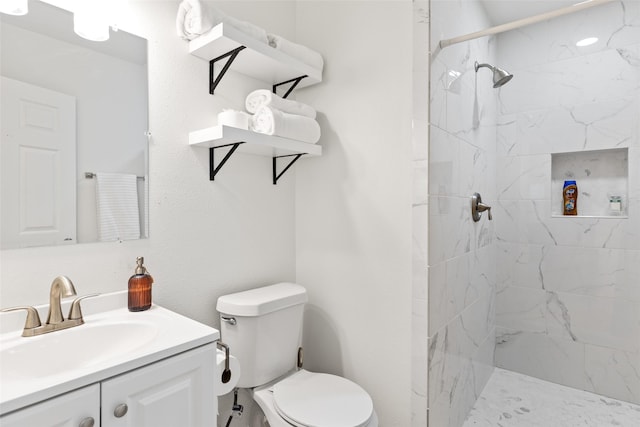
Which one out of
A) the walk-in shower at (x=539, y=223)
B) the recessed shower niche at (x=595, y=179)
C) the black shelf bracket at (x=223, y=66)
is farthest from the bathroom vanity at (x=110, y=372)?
the recessed shower niche at (x=595, y=179)

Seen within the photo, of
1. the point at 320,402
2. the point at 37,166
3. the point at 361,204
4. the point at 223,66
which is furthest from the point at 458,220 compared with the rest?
the point at 37,166

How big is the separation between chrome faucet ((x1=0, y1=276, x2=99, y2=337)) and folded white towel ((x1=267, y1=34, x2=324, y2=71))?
119cm

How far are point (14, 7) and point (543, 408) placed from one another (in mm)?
2899

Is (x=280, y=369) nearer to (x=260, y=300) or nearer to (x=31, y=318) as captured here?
(x=260, y=300)

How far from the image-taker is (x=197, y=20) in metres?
1.31

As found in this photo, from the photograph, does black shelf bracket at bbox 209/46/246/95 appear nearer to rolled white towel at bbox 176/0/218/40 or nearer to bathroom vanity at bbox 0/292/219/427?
rolled white towel at bbox 176/0/218/40

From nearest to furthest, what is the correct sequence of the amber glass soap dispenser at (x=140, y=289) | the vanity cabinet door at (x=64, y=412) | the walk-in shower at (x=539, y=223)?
1. the vanity cabinet door at (x=64, y=412)
2. the amber glass soap dispenser at (x=140, y=289)
3. the walk-in shower at (x=539, y=223)

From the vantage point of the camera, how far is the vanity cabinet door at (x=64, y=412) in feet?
2.27

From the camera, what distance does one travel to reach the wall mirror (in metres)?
1.03

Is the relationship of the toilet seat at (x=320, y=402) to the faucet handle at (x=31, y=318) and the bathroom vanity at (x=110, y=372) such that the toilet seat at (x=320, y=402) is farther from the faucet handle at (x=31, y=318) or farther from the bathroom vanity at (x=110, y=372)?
the faucet handle at (x=31, y=318)

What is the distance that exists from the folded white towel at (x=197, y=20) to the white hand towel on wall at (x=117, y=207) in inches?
22.9

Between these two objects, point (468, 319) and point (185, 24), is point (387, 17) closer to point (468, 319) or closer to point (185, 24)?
point (185, 24)

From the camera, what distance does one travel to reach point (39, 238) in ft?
3.54

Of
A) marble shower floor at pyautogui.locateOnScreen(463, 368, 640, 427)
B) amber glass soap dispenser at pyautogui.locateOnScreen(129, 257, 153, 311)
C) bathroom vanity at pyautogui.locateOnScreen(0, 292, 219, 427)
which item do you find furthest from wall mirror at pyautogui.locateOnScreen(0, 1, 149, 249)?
marble shower floor at pyautogui.locateOnScreen(463, 368, 640, 427)
